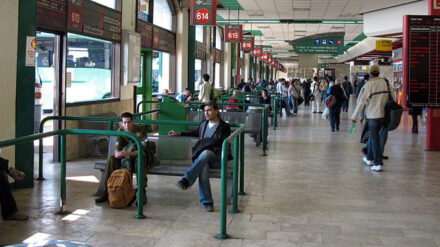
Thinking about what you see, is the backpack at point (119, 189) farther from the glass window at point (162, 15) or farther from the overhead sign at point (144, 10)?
the glass window at point (162, 15)

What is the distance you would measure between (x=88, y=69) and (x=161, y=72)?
6.01m

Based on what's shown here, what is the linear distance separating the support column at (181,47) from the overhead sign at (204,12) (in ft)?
10.5

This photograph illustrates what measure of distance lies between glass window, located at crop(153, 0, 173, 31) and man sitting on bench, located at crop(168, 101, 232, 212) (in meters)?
8.70

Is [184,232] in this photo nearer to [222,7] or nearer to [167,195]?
[167,195]

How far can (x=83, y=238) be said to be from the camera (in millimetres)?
4566

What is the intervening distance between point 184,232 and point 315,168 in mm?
3955

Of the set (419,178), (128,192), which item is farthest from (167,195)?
(419,178)

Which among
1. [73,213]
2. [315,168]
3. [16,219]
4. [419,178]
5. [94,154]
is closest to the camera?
[16,219]

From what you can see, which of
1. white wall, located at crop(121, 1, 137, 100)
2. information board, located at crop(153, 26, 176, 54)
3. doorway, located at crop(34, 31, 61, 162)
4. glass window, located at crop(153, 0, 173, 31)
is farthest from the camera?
glass window, located at crop(153, 0, 173, 31)

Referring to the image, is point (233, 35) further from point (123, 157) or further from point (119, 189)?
point (119, 189)

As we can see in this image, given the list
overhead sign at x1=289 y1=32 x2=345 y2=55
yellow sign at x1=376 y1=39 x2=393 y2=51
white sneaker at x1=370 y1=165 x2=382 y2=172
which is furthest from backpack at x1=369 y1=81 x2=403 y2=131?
overhead sign at x1=289 y1=32 x2=345 y2=55

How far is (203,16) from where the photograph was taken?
503 inches

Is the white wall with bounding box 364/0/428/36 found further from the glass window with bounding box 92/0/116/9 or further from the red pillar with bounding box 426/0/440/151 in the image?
the glass window with bounding box 92/0/116/9

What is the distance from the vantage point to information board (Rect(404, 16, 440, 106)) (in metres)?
9.68
